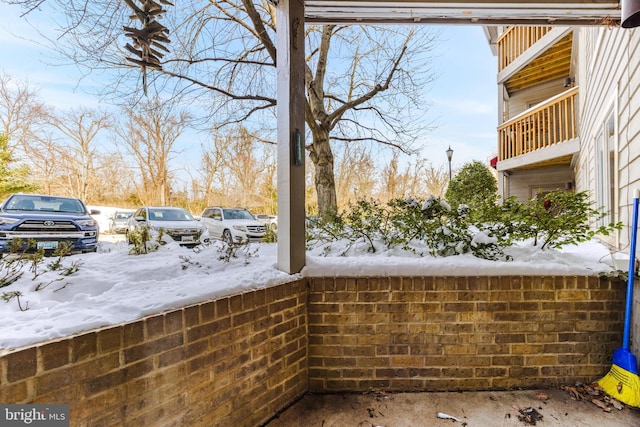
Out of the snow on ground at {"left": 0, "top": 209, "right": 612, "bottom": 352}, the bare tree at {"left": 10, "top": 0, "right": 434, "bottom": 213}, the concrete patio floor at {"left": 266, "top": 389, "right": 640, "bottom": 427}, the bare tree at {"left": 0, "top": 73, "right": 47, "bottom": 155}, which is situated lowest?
the concrete patio floor at {"left": 266, "top": 389, "right": 640, "bottom": 427}

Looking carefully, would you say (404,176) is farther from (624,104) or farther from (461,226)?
(624,104)

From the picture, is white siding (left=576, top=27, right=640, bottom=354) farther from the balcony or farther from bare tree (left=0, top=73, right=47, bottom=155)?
bare tree (left=0, top=73, right=47, bottom=155)

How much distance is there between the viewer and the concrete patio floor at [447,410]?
2.08 meters

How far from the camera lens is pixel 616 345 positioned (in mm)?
2449

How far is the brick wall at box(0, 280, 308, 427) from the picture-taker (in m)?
1.22

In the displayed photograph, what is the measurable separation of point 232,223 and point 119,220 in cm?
284

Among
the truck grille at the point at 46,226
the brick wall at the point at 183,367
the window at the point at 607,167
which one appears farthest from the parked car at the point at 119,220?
the window at the point at 607,167

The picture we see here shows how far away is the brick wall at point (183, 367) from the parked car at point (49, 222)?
10.0ft

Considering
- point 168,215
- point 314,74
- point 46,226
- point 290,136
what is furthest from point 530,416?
point 314,74

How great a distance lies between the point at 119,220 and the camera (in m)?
7.69

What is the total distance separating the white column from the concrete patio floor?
0.98 m

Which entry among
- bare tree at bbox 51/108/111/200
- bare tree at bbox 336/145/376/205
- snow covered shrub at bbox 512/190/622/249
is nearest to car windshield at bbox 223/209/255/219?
bare tree at bbox 336/145/376/205

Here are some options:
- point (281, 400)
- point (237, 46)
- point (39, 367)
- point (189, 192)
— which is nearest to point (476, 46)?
point (237, 46)

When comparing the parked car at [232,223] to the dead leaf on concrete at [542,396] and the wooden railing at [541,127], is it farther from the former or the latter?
the dead leaf on concrete at [542,396]
